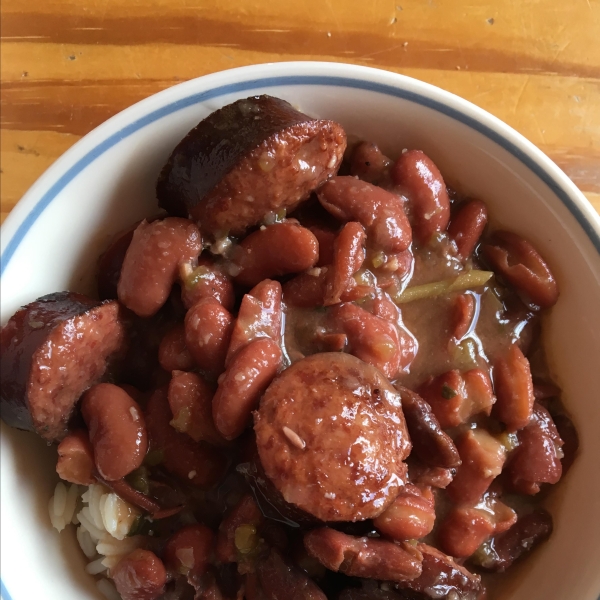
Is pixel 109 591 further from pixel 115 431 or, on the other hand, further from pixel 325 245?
pixel 325 245

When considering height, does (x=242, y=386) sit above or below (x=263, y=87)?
below

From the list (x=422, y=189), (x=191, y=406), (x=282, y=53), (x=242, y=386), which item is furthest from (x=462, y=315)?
(x=282, y=53)

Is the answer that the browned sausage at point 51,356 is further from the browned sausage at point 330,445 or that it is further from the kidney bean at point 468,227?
the kidney bean at point 468,227

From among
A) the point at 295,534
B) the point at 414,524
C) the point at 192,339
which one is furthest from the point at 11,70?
the point at 414,524

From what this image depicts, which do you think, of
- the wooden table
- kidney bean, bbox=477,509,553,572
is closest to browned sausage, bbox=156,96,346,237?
the wooden table

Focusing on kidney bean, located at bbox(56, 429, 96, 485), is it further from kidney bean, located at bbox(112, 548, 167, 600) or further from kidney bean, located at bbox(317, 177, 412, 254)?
kidney bean, located at bbox(317, 177, 412, 254)

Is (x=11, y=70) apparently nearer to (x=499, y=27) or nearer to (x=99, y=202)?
(x=99, y=202)
